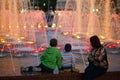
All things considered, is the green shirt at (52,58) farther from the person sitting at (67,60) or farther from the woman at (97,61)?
the woman at (97,61)

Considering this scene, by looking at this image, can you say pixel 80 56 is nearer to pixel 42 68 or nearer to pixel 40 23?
pixel 42 68

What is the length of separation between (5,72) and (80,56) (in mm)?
4185

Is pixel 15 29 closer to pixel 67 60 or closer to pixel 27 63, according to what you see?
pixel 27 63

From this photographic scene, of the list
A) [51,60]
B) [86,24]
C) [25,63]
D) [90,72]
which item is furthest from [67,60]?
[86,24]

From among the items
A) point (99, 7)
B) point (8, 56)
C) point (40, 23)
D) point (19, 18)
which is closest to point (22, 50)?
point (8, 56)

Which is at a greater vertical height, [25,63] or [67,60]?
[67,60]

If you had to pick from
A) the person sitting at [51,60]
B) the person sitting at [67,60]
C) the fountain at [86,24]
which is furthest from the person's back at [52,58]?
the fountain at [86,24]

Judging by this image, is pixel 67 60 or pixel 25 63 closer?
pixel 67 60

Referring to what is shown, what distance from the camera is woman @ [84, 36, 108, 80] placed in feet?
26.3

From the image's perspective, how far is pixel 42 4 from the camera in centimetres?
6719

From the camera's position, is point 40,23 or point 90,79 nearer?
point 90,79

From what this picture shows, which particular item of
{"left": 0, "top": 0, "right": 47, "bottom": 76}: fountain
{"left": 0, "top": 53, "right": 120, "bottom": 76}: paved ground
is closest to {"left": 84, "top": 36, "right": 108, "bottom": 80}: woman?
{"left": 0, "top": 53, "right": 120, "bottom": 76}: paved ground

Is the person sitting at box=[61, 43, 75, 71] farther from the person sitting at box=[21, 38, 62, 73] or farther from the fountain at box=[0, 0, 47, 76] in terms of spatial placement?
the fountain at box=[0, 0, 47, 76]

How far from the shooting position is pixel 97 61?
8039 millimetres
